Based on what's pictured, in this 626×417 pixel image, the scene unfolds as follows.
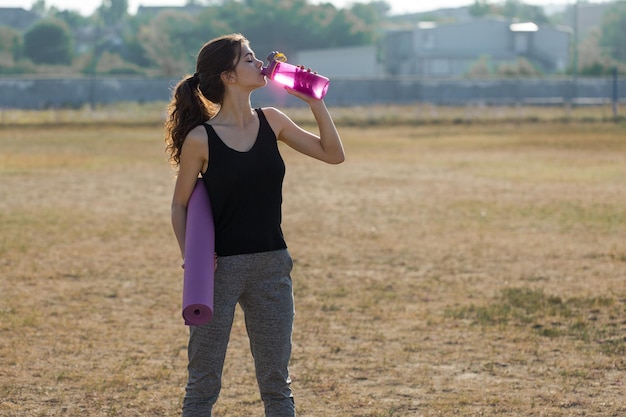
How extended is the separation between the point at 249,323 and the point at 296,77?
1.00 metres

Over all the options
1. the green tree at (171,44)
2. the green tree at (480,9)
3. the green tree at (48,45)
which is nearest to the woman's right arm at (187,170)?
the green tree at (171,44)

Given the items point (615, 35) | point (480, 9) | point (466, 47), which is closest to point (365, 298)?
point (466, 47)

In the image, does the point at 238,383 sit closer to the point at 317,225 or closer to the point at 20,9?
the point at 317,225

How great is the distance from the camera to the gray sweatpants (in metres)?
4.17

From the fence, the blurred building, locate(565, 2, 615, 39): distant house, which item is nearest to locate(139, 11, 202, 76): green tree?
the blurred building

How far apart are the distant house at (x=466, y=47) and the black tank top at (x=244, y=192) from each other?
286 ft

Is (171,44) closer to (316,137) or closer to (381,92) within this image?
(381,92)

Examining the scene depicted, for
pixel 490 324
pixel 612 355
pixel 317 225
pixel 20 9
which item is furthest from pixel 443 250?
pixel 20 9

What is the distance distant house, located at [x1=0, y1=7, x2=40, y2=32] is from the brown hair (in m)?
130

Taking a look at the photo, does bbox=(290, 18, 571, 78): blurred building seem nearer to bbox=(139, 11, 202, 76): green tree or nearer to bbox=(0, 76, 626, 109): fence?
bbox=(139, 11, 202, 76): green tree

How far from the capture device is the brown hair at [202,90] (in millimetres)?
4160

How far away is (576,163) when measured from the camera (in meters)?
23.0

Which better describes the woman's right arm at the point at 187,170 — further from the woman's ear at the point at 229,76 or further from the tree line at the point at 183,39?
the tree line at the point at 183,39

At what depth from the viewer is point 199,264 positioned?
13.1 ft
